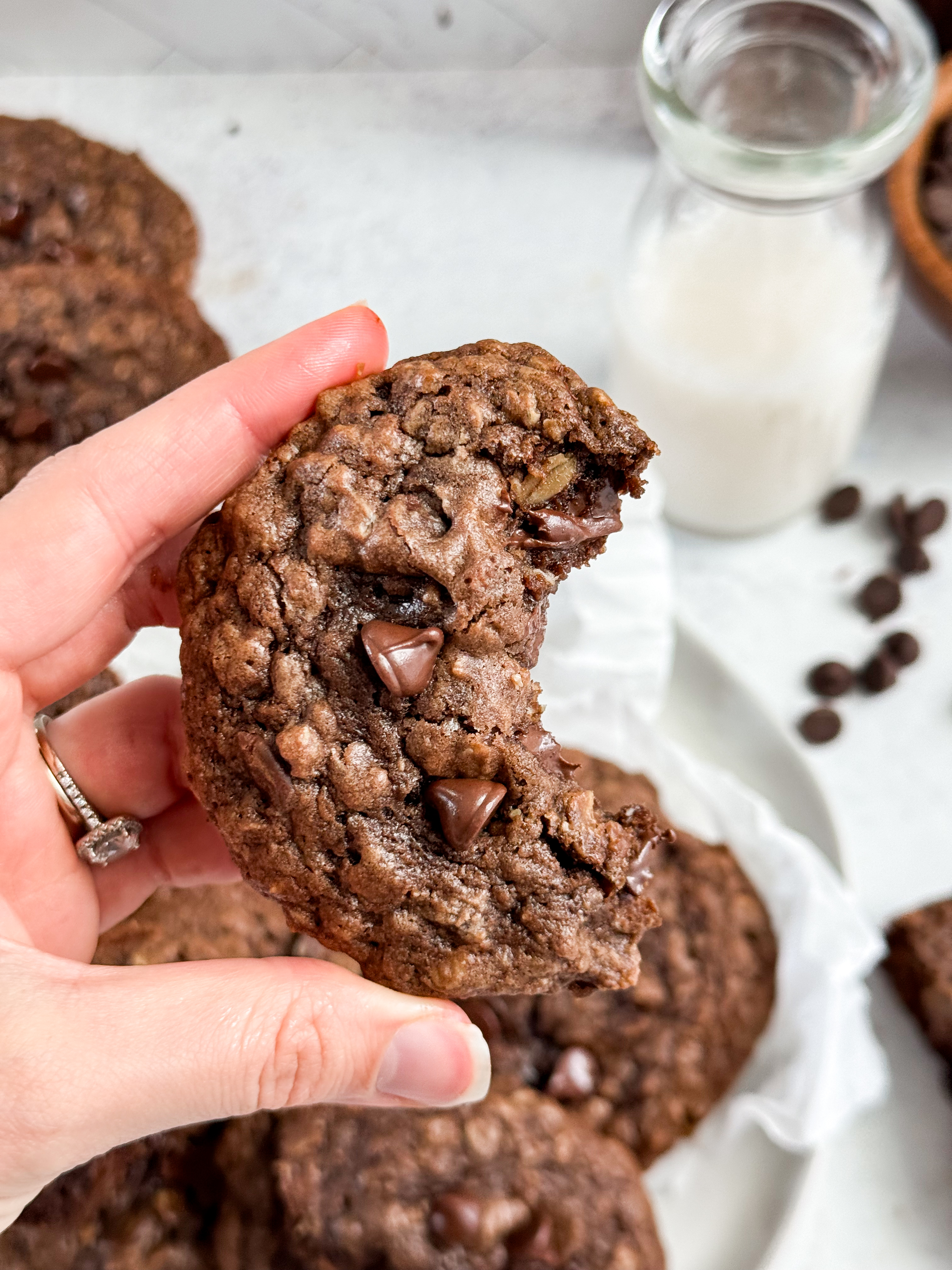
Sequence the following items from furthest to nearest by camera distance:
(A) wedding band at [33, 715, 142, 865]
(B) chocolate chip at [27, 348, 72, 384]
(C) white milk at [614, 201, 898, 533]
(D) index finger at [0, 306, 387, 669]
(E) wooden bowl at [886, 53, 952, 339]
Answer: (E) wooden bowl at [886, 53, 952, 339] < (C) white milk at [614, 201, 898, 533] < (B) chocolate chip at [27, 348, 72, 384] < (A) wedding band at [33, 715, 142, 865] < (D) index finger at [0, 306, 387, 669]

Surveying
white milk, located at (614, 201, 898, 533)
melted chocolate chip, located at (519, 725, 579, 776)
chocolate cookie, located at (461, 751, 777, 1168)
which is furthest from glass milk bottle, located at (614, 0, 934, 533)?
melted chocolate chip, located at (519, 725, 579, 776)

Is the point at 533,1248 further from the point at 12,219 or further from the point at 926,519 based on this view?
the point at 12,219

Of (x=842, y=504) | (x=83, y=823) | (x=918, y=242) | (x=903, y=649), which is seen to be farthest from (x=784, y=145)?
(x=83, y=823)

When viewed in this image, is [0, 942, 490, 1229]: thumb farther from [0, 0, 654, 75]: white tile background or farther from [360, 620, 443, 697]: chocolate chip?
[0, 0, 654, 75]: white tile background

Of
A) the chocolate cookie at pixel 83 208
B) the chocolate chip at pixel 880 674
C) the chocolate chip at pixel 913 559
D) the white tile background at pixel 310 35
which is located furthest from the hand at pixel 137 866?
the white tile background at pixel 310 35

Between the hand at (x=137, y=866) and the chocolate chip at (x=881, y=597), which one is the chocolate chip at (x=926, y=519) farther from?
the hand at (x=137, y=866)

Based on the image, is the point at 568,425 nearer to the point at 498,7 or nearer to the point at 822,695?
the point at 822,695
